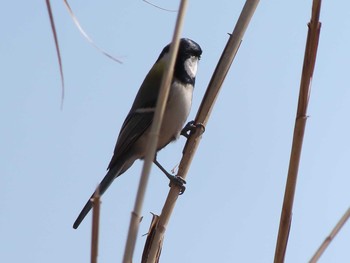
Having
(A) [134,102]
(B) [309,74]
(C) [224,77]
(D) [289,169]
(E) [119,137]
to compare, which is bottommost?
(D) [289,169]

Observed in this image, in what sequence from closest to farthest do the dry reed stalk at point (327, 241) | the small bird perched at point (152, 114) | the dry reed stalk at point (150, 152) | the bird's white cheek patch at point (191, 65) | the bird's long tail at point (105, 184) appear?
the dry reed stalk at point (150, 152) < the dry reed stalk at point (327, 241) < the bird's long tail at point (105, 184) < the small bird perched at point (152, 114) < the bird's white cheek patch at point (191, 65)

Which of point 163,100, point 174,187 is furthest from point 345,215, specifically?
point 174,187

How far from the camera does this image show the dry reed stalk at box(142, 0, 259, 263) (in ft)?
5.24

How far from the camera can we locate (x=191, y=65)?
3387mm

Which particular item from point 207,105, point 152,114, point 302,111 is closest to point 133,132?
point 152,114

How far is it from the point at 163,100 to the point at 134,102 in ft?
8.24

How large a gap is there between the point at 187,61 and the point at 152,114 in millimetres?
345

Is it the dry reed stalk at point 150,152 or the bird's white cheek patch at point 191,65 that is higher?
the bird's white cheek patch at point 191,65

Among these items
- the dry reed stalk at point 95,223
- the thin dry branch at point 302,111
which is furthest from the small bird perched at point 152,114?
the dry reed stalk at point 95,223

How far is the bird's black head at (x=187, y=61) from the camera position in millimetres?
3354

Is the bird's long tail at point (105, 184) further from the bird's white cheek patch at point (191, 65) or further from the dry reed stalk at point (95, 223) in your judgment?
the dry reed stalk at point (95, 223)

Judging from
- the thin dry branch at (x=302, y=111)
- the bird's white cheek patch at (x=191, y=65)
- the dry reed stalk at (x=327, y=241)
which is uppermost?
the bird's white cheek patch at (x=191, y=65)

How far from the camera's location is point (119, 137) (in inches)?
136

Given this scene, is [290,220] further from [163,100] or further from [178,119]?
[178,119]
